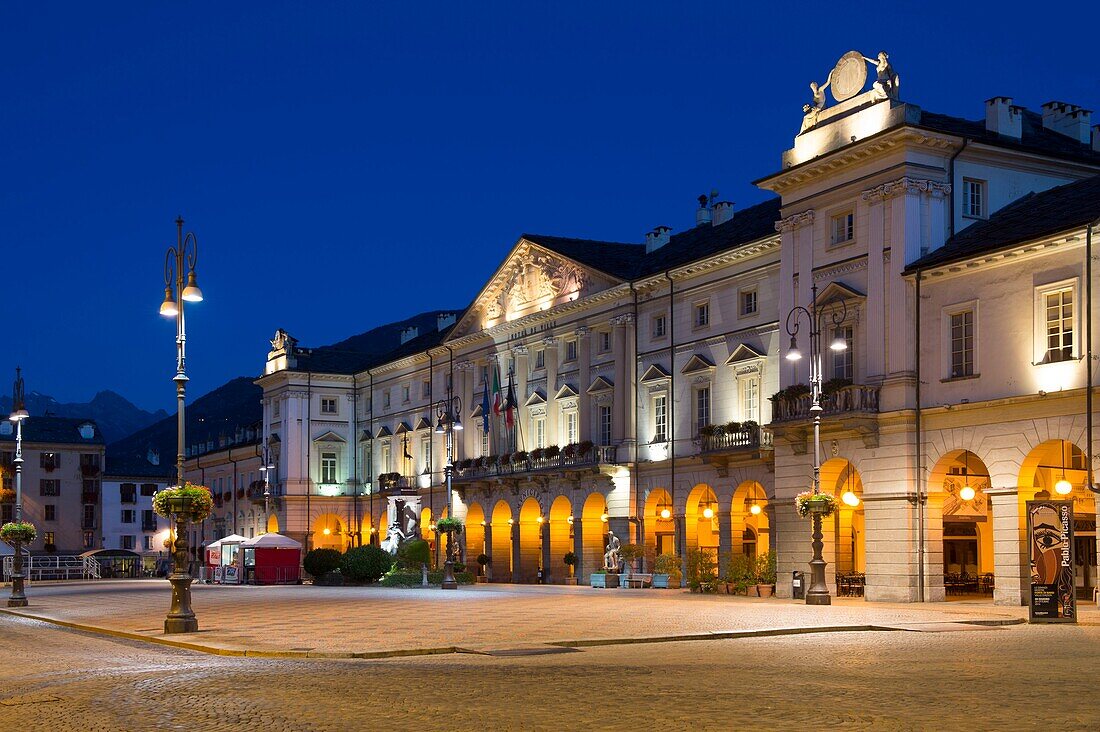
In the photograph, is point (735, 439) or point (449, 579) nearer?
point (735, 439)

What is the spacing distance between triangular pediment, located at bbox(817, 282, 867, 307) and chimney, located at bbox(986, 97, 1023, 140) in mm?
7708

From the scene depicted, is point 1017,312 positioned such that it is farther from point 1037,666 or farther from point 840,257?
point 1037,666

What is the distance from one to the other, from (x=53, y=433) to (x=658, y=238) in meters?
79.8

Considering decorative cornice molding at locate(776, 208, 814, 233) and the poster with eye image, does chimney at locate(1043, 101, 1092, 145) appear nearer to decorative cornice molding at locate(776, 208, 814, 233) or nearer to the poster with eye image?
decorative cornice molding at locate(776, 208, 814, 233)

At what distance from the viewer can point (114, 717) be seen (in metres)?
15.8

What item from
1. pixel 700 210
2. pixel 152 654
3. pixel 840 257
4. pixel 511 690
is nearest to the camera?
pixel 511 690

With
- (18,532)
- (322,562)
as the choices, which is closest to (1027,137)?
(18,532)

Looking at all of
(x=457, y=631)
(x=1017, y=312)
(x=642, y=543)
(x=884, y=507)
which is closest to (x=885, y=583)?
(x=884, y=507)

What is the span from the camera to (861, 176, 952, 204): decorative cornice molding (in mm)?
44469

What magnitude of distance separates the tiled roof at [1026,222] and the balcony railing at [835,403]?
13.6 feet

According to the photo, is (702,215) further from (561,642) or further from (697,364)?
(561,642)

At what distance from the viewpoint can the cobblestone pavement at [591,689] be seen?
49.0ft

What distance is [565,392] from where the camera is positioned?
243ft

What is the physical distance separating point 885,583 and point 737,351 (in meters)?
17.7
